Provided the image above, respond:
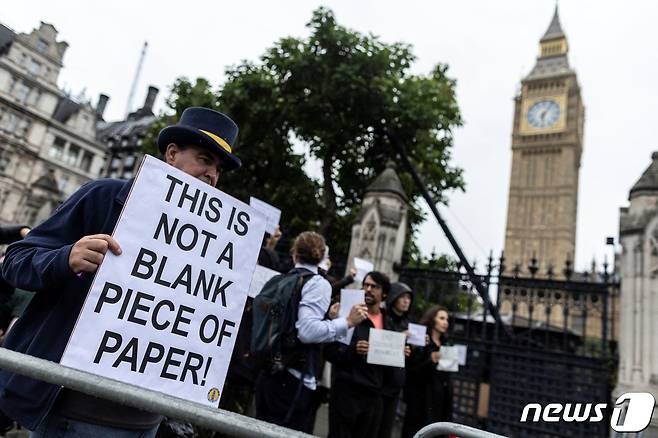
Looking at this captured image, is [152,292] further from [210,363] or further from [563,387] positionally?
[563,387]

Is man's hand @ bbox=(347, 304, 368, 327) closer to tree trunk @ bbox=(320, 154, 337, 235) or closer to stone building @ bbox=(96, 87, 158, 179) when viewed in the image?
tree trunk @ bbox=(320, 154, 337, 235)

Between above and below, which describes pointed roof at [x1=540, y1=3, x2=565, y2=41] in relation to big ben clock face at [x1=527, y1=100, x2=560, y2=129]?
above

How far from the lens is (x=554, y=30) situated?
79.1 m

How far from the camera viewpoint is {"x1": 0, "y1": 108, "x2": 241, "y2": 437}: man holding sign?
144 cm

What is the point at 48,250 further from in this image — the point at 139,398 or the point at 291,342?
the point at 291,342

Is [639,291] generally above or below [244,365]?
above

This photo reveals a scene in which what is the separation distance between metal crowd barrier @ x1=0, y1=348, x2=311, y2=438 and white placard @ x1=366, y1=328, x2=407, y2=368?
2.63 m

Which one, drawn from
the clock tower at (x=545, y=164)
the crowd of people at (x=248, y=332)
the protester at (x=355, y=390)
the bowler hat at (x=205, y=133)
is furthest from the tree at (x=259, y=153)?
the clock tower at (x=545, y=164)

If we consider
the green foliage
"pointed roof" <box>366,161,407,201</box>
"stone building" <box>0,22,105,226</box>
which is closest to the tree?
the green foliage

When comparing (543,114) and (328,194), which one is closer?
(328,194)

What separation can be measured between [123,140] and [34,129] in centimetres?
1267

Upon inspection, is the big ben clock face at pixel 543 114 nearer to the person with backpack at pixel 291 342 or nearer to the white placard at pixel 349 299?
the white placard at pixel 349 299

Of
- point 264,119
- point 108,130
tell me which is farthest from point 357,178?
point 108,130

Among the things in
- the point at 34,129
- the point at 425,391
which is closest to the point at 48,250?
the point at 425,391
